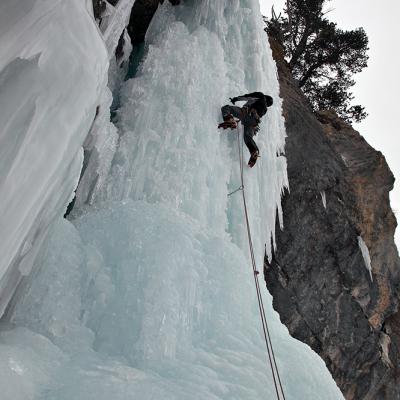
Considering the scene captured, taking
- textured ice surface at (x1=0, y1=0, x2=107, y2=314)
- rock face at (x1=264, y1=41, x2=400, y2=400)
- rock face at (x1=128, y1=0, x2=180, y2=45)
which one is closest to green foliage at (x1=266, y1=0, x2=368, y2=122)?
rock face at (x1=264, y1=41, x2=400, y2=400)

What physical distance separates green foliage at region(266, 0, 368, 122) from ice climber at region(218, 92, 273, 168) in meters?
7.98

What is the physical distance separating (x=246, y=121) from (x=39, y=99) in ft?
15.0

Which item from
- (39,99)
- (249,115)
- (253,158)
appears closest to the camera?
(39,99)

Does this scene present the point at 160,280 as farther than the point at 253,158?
No

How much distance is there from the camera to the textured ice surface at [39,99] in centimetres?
187

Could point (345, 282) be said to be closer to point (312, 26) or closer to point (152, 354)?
point (152, 354)

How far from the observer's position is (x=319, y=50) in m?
14.1

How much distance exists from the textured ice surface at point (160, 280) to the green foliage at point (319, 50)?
8534 millimetres

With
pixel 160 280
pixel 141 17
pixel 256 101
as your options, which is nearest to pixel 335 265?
pixel 256 101

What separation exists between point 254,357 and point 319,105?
13.0m

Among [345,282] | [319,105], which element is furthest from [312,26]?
[345,282]

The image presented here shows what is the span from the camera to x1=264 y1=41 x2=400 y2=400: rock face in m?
8.05

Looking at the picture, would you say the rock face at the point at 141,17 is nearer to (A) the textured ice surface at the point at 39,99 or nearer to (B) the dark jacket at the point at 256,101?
(B) the dark jacket at the point at 256,101

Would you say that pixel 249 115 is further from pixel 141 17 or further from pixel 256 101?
pixel 141 17
